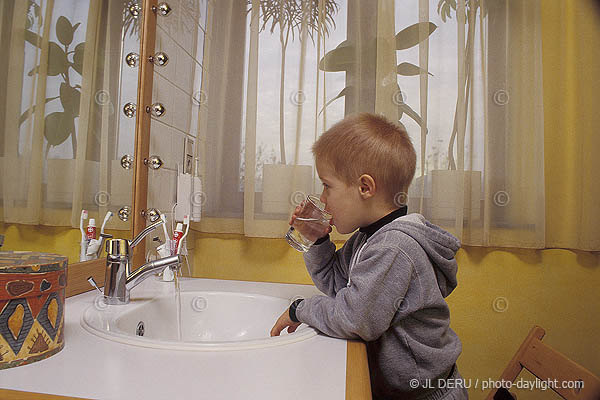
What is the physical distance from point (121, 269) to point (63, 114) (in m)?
0.35

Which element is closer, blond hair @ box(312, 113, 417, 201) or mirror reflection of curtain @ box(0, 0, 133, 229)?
mirror reflection of curtain @ box(0, 0, 133, 229)

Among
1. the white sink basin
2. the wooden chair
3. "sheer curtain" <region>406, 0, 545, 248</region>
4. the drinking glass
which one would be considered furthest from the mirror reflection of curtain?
the wooden chair

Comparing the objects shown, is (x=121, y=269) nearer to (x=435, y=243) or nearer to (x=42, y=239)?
(x=42, y=239)

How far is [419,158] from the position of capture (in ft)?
5.03

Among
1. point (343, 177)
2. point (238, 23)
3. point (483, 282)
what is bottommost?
point (483, 282)

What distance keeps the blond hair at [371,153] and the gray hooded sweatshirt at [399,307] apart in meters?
0.10

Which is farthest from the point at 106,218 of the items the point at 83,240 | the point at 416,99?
the point at 416,99

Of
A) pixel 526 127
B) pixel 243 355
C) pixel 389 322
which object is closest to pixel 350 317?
pixel 389 322

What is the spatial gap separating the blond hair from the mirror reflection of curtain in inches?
21.5

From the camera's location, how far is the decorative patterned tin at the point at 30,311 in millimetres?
524

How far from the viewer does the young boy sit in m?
0.74

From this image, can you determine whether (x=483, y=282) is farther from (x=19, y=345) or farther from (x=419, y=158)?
(x=19, y=345)

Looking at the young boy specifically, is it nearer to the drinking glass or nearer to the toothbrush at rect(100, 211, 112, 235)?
the drinking glass

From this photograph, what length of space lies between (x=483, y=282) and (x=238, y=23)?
1338 mm
